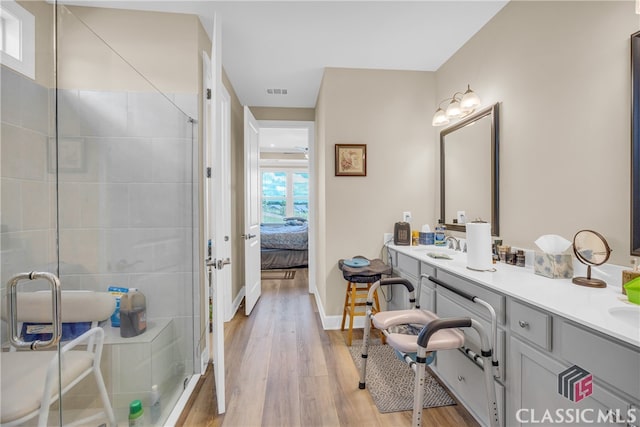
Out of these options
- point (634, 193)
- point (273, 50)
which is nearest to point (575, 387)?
point (634, 193)

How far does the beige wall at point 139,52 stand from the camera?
168cm

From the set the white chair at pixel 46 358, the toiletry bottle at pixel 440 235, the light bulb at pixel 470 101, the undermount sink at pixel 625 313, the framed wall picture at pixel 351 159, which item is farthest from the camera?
the framed wall picture at pixel 351 159

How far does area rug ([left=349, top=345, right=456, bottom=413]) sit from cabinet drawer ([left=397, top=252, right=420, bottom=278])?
69 cm

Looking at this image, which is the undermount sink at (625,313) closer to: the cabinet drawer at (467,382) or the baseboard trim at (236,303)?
the cabinet drawer at (467,382)

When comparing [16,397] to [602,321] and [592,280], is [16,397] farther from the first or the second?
[592,280]

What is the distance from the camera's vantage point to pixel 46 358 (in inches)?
47.1

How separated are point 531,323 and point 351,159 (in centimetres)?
187

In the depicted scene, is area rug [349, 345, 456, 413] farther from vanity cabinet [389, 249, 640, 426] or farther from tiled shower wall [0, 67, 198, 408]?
tiled shower wall [0, 67, 198, 408]

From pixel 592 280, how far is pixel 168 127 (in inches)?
101

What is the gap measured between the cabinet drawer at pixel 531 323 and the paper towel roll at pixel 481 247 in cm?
37

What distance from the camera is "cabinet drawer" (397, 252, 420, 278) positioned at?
199 centimetres

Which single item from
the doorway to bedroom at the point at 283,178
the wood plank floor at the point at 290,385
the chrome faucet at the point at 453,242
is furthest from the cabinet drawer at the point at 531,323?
the doorway to bedroom at the point at 283,178

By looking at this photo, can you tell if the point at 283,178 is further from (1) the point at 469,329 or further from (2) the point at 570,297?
(2) the point at 570,297

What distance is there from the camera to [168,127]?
178 centimetres
